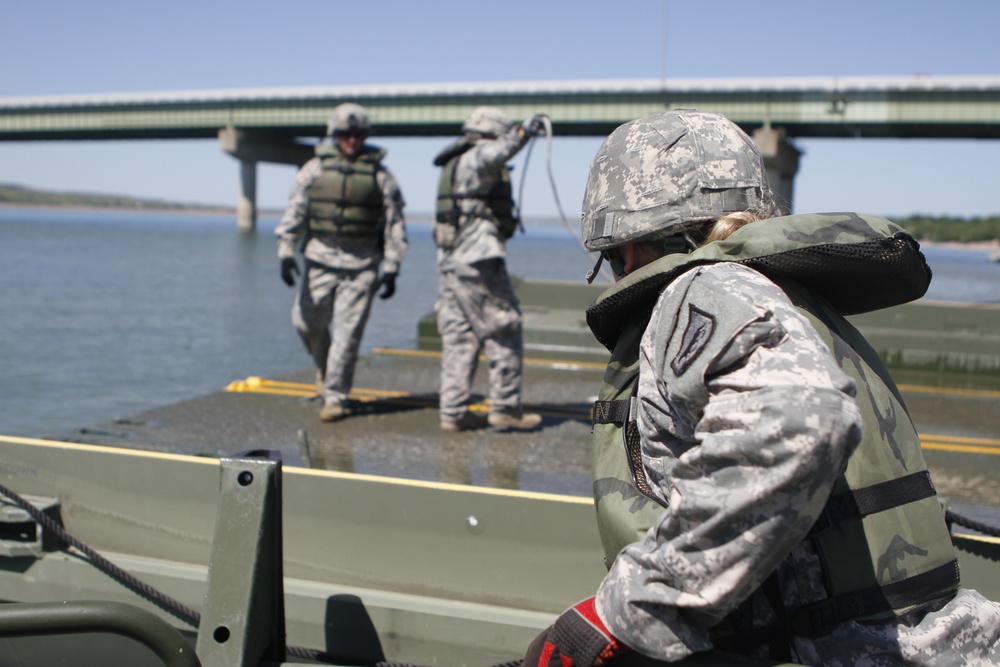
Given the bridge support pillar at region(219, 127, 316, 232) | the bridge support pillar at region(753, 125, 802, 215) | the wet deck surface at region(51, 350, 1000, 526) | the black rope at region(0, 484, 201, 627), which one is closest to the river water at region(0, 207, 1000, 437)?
the wet deck surface at region(51, 350, 1000, 526)

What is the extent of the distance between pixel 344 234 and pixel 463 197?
104 cm

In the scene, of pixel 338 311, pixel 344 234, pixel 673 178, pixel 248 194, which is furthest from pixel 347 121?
pixel 248 194

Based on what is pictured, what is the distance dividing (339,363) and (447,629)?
4.12m

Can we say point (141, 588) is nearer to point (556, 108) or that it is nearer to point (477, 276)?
point (477, 276)

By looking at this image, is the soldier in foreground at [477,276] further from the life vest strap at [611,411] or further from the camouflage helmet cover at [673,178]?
the life vest strap at [611,411]

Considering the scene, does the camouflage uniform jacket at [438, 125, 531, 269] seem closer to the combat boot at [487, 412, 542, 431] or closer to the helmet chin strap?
the combat boot at [487, 412, 542, 431]

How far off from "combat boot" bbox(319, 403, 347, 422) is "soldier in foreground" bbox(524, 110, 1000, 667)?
510 centimetres

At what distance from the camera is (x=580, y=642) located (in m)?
1.58

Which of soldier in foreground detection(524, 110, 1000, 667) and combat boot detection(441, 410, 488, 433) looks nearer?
soldier in foreground detection(524, 110, 1000, 667)

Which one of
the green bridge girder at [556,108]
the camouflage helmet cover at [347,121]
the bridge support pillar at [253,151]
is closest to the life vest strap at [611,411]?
the camouflage helmet cover at [347,121]

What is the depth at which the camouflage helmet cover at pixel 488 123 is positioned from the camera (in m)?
6.19

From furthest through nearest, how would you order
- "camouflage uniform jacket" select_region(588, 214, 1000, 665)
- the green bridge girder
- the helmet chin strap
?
the green bridge girder → the helmet chin strap → "camouflage uniform jacket" select_region(588, 214, 1000, 665)

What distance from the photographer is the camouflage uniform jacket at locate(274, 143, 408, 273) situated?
678cm

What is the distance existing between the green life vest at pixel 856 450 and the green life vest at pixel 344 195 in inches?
202
